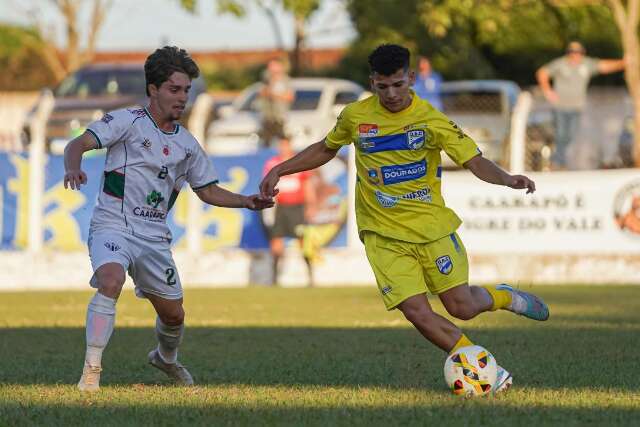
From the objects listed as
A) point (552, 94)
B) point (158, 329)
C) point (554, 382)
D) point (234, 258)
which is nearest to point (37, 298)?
point (234, 258)

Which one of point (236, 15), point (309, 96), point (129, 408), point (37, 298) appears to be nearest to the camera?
point (129, 408)

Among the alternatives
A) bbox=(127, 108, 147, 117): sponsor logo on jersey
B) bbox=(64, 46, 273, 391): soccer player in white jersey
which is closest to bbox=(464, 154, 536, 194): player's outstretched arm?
bbox=(64, 46, 273, 391): soccer player in white jersey

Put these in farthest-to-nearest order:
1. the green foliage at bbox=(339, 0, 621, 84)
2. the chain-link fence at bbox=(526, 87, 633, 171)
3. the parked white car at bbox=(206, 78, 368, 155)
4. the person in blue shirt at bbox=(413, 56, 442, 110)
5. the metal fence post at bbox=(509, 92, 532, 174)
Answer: the green foliage at bbox=(339, 0, 621, 84) < the parked white car at bbox=(206, 78, 368, 155) < the person in blue shirt at bbox=(413, 56, 442, 110) < the chain-link fence at bbox=(526, 87, 633, 171) < the metal fence post at bbox=(509, 92, 532, 174)

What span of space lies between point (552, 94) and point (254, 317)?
Result: 336 inches

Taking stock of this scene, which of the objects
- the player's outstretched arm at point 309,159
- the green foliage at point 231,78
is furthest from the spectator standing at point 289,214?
the green foliage at point 231,78

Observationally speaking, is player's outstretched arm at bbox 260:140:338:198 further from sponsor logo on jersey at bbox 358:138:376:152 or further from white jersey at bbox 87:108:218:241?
white jersey at bbox 87:108:218:241

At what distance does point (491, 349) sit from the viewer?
10008 mm

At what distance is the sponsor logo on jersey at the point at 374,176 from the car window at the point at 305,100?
16514 mm

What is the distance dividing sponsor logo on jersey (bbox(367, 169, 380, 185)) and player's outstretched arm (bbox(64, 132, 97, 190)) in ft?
4.93

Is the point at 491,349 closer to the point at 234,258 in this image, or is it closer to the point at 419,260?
the point at 419,260

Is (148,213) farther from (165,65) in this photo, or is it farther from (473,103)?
(473,103)

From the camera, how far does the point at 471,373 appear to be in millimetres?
7199

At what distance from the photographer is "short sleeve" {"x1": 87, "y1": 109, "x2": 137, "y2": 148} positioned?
7691 millimetres

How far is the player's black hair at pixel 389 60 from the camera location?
24.8 feet
